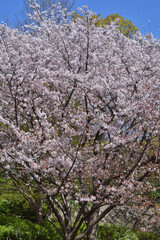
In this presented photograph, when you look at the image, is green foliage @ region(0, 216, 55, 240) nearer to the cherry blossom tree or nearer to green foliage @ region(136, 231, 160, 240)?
the cherry blossom tree

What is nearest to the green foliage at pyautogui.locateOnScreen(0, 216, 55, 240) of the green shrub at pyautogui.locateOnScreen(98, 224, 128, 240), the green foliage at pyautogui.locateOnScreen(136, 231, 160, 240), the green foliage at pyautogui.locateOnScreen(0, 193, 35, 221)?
the green shrub at pyautogui.locateOnScreen(98, 224, 128, 240)

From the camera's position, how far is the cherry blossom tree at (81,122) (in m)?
6.08

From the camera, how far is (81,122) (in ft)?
23.4

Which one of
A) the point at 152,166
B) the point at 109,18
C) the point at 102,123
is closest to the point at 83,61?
the point at 102,123

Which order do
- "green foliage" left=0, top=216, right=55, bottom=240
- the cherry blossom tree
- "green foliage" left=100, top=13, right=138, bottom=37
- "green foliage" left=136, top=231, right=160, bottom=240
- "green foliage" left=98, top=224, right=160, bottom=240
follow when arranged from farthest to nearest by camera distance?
1. "green foliage" left=100, top=13, right=138, bottom=37
2. "green foliage" left=136, top=231, right=160, bottom=240
3. "green foliage" left=98, top=224, right=160, bottom=240
4. "green foliage" left=0, top=216, right=55, bottom=240
5. the cherry blossom tree

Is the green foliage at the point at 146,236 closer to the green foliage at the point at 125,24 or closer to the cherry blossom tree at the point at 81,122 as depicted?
the cherry blossom tree at the point at 81,122

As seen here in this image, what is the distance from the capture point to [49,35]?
9867mm

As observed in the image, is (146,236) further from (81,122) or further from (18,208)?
(81,122)

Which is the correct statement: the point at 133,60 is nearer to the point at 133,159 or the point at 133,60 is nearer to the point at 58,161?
the point at 133,159

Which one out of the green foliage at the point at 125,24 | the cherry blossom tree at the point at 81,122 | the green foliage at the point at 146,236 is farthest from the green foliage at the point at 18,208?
the green foliage at the point at 125,24

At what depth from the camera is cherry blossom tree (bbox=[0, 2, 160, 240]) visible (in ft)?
20.0

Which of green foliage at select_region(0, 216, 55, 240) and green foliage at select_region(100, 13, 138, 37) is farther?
green foliage at select_region(100, 13, 138, 37)

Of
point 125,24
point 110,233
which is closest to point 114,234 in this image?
point 110,233

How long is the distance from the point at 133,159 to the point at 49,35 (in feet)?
19.6
